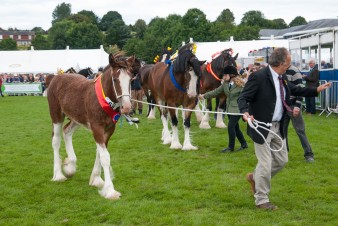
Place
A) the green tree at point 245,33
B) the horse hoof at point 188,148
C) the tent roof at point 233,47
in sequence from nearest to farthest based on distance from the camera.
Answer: the horse hoof at point 188,148, the tent roof at point 233,47, the green tree at point 245,33

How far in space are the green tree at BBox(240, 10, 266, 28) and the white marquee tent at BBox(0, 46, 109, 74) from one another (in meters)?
86.7

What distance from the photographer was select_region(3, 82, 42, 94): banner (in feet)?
134

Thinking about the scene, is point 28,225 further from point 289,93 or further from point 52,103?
point 289,93

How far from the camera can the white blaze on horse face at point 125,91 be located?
703 cm

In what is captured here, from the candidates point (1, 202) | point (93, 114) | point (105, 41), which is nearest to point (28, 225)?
point (1, 202)

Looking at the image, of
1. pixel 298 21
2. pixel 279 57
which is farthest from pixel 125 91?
pixel 298 21

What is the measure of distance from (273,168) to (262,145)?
19.0 inches

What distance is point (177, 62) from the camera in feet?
37.3

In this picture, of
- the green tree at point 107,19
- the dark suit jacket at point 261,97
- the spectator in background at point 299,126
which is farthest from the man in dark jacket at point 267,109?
the green tree at point 107,19

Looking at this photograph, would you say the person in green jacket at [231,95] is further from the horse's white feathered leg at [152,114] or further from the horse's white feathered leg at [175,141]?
the horse's white feathered leg at [152,114]

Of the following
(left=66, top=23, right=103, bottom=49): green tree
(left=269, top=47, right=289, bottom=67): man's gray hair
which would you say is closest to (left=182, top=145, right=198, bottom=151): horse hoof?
(left=269, top=47, right=289, bottom=67): man's gray hair

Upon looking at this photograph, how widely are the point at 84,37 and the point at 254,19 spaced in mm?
54141

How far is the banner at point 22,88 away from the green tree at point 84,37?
172 ft

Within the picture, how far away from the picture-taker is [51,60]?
1785 inches
